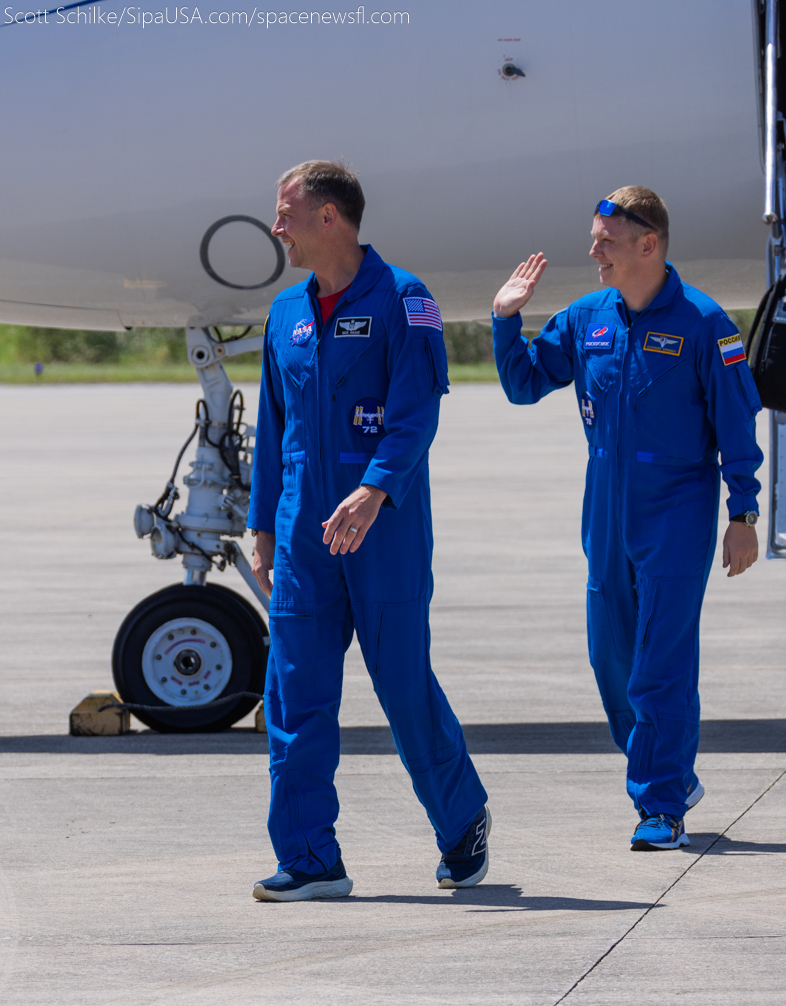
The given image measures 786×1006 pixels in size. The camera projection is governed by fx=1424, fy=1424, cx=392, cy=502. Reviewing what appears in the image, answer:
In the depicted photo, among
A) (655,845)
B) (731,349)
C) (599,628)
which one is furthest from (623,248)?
(655,845)

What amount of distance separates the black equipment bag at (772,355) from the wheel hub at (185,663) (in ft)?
8.93

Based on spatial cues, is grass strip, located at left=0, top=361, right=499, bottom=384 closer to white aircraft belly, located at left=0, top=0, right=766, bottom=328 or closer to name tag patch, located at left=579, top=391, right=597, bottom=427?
white aircraft belly, located at left=0, top=0, right=766, bottom=328

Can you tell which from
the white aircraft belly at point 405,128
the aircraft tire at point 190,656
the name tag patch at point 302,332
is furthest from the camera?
the aircraft tire at point 190,656

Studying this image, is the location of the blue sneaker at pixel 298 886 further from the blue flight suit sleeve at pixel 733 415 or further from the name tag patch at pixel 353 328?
the blue flight suit sleeve at pixel 733 415

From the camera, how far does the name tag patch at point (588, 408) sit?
4.69 metres

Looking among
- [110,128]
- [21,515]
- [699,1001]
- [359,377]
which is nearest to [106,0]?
[110,128]

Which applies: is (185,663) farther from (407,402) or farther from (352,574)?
(407,402)

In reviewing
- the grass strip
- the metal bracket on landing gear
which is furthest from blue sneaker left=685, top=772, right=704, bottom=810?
the grass strip

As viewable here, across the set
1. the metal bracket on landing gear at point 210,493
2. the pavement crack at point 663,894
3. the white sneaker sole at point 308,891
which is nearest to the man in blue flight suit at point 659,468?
the pavement crack at point 663,894

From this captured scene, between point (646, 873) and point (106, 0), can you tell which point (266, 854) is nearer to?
point (646, 873)

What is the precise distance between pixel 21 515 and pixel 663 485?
12.0 m

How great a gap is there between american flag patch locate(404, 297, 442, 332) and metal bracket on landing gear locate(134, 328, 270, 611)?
238cm

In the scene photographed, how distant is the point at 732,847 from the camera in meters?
4.55

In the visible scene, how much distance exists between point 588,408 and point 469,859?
1519 mm
